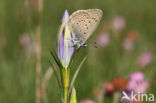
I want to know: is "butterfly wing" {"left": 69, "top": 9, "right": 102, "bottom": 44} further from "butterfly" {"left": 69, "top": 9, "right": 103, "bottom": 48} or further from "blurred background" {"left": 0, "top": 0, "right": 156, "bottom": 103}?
"blurred background" {"left": 0, "top": 0, "right": 156, "bottom": 103}

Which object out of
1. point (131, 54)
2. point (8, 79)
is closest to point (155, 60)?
point (131, 54)

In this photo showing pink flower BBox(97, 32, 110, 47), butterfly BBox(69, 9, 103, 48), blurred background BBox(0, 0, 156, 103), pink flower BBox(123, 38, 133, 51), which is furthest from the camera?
pink flower BBox(97, 32, 110, 47)


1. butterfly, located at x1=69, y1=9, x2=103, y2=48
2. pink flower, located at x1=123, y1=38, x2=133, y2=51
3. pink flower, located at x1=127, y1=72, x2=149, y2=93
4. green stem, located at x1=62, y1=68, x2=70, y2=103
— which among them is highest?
butterfly, located at x1=69, y1=9, x2=103, y2=48

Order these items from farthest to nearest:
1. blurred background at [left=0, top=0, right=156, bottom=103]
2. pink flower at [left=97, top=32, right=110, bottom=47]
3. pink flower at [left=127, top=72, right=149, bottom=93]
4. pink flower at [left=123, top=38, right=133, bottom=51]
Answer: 1. pink flower at [left=97, top=32, right=110, bottom=47]
2. pink flower at [left=123, top=38, right=133, bottom=51]
3. blurred background at [left=0, top=0, right=156, bottom=103]
4. pink flower at [left=127, top=72, right=149, bottom=93]

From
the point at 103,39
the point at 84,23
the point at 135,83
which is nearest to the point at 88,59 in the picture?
the point at 103,39

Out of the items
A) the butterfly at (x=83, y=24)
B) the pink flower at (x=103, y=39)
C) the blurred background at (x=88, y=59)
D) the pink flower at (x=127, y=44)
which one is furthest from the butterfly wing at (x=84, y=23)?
the pink flower at (x=103, y=39)

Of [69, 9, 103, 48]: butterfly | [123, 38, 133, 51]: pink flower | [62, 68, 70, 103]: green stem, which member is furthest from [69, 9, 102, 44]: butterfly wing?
[123, 38, 133, 51]: pink flower

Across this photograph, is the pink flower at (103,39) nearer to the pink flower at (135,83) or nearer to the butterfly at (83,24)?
the pink flower at (135,83)
